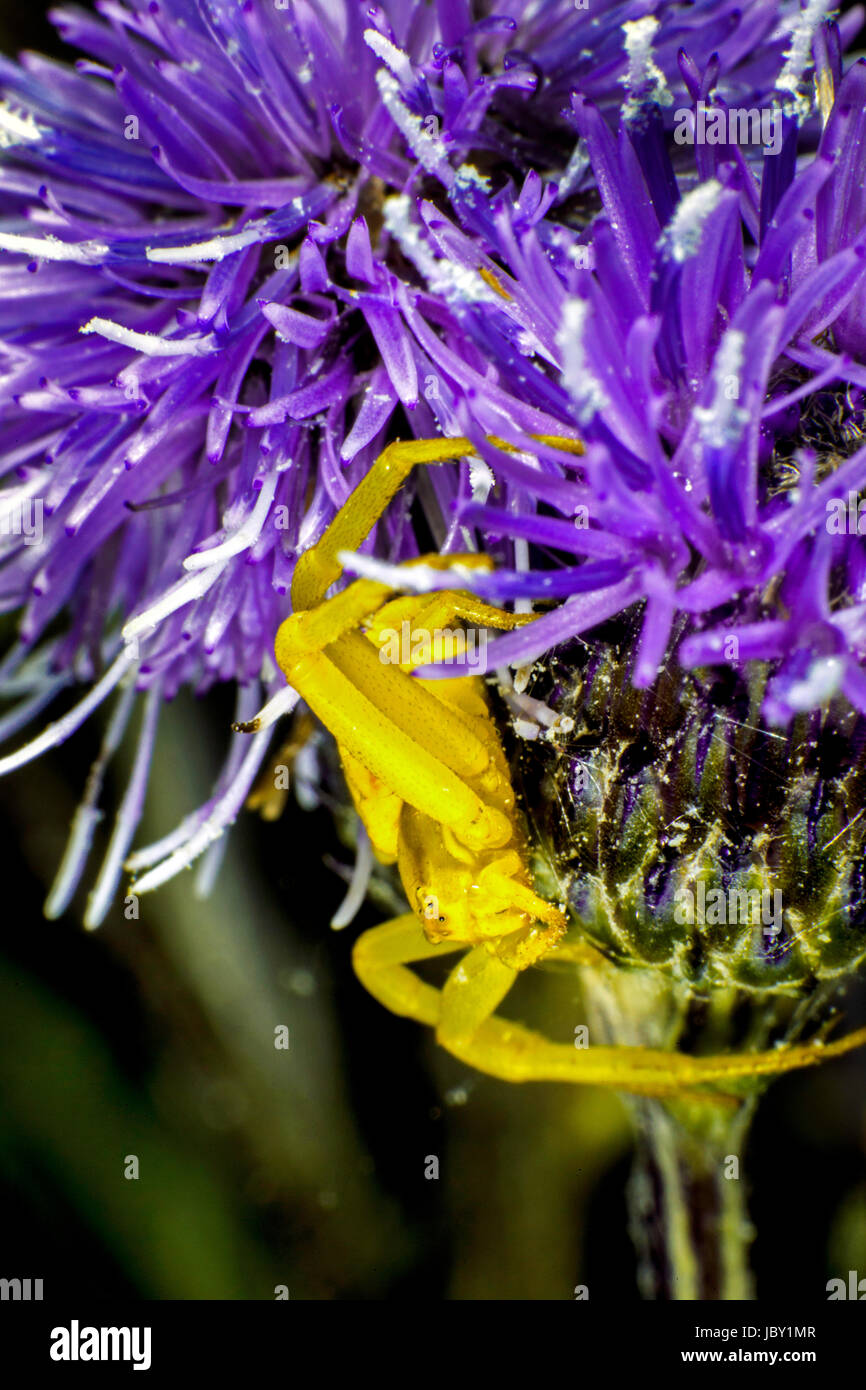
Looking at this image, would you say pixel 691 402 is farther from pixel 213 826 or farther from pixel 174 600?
pixel 213 826

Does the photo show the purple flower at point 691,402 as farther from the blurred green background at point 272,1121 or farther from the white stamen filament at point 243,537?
the blurred green background at point 272,1121

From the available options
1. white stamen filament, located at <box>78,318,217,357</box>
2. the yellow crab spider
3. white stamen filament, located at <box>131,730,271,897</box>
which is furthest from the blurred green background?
white stamen filament, located at <box>78,318,217,357</box>

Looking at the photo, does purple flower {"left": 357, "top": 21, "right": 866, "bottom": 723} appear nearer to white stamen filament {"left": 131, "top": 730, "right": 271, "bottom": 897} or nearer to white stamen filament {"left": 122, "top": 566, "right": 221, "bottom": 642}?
white stamen filament {"left": 122, "top": 566, "right": 221, "bottom": 642}

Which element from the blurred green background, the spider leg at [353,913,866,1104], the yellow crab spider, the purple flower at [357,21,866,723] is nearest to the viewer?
the purple flower at [357,21,866,723]

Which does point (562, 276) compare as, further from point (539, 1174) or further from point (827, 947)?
point (539, 1174)

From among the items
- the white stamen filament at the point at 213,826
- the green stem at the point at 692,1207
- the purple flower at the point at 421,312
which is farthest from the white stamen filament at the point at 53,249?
the green stem at the point at 692,1207

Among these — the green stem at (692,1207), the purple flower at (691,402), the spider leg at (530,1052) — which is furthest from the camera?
the green stem at (692,1207)

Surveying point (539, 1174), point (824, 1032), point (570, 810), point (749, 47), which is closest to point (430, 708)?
point (570, 810)
